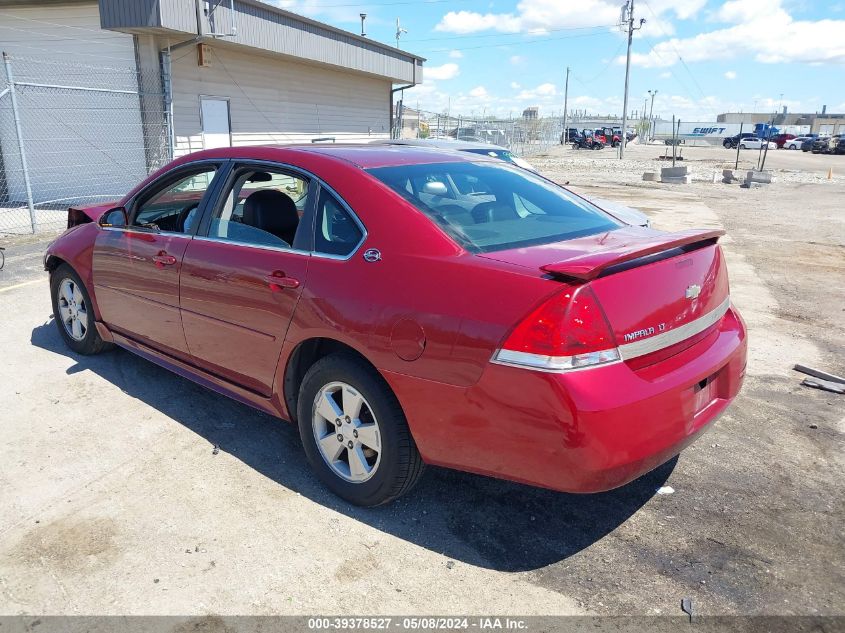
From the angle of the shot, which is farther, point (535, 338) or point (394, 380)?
point (394, 380)

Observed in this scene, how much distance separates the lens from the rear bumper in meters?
2.43

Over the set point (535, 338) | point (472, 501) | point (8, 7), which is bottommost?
point (472, 501)

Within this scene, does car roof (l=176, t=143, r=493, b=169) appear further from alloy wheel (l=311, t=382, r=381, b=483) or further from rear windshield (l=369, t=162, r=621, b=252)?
alloy wheel (l=311, t=382, r=381, b=483)

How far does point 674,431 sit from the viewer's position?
268cm

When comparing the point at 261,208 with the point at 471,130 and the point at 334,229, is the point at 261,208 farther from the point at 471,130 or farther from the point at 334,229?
the point at 471,130

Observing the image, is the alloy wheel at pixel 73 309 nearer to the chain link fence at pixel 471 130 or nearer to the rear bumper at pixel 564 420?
the rear bumper at pixel 564 420

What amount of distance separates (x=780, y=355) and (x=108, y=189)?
44.9ft

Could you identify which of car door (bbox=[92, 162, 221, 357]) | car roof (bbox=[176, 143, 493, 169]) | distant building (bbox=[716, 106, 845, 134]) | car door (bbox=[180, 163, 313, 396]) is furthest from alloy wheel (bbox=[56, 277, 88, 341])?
distant building (bbox=[716, 106, 845, 134])

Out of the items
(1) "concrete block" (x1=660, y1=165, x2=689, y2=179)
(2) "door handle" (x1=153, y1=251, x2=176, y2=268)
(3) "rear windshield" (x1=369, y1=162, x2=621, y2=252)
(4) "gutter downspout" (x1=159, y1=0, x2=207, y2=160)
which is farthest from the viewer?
(1) "concrete block" (x1=660, y1=165, x2=689, y2=179)

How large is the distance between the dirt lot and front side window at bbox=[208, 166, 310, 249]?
1.22 meters

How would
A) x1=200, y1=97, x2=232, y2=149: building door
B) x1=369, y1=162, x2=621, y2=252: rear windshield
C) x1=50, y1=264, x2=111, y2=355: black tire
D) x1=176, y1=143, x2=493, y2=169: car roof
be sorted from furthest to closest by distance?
x1=200, y1=97, x2=232, y2=149: building door, x1=50, y1=264, x2=111, y2=355: black tire, x1=176, y1=143, x2=493, y2=169: car roof, x1=369, y1=162, x2=621, y2=252: rear windshield

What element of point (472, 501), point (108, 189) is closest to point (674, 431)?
point (472, 501)

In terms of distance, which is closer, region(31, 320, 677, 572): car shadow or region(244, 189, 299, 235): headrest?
region(31, 320, 677, 572): car shadow

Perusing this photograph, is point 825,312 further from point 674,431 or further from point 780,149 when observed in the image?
point 780,149
